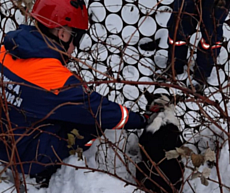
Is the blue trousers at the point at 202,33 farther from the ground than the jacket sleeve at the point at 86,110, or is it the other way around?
the blue trousers at the point at 202,33

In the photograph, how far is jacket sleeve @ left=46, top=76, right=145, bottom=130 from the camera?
186 centimetres

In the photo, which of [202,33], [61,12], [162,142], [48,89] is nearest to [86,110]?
[48,89]

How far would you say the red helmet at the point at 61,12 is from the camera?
2.01m

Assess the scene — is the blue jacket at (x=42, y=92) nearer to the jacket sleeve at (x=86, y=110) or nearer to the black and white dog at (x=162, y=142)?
the jacket sleeve at (x=86, y=110)

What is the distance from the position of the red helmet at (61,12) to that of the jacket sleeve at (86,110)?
426 millimetres

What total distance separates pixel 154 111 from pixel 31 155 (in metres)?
0.90

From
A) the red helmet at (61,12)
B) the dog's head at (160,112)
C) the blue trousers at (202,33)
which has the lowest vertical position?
the dog's head at (160,112)

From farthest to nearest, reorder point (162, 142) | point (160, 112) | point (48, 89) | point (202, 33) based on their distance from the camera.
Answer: point (202, 33) → point (160, 112) → point (162, 142) → point (48, 89)

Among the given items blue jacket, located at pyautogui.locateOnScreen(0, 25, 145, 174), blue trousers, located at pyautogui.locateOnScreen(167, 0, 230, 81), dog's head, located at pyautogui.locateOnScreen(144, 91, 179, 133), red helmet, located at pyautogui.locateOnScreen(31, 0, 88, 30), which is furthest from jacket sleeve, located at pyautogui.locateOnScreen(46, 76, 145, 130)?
blue trousers, located at pyautogui.locateOnScreen(167, 0, 230, 81)

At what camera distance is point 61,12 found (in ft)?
6.64

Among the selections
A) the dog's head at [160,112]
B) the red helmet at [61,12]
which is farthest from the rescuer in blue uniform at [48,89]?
the dog's head at [160,112]

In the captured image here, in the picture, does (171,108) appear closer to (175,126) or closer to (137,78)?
(175,126)

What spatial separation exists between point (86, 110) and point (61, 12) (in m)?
0.67

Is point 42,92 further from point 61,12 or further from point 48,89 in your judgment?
point 61,12
